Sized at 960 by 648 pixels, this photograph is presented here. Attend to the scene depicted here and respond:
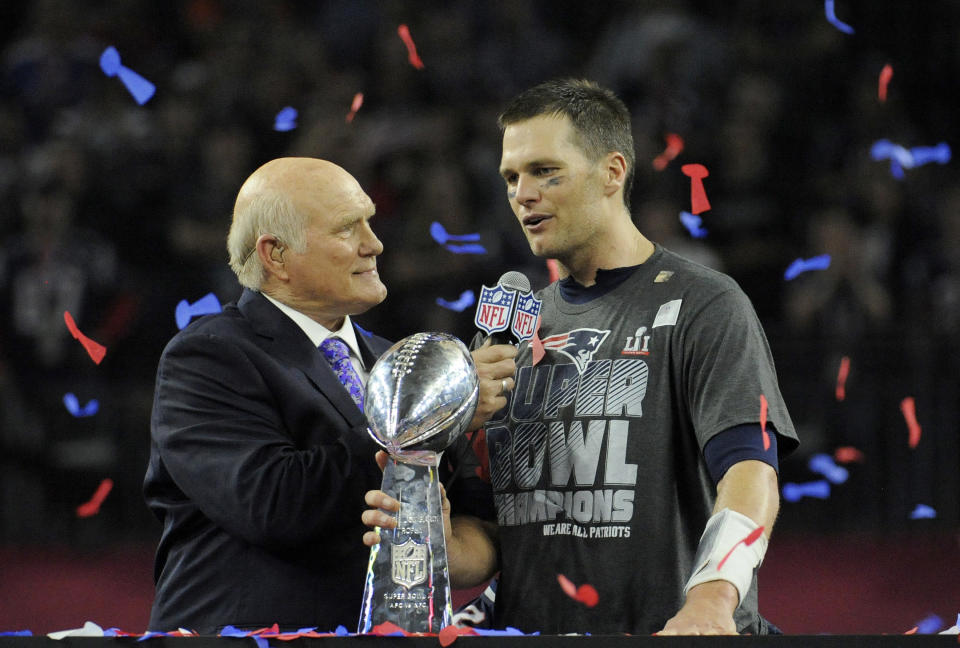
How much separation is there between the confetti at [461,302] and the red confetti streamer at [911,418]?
1.55 metres

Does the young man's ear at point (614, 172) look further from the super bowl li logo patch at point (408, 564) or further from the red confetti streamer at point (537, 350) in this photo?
the super bowl li logo patch at point (408, 564)

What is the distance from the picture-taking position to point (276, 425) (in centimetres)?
233

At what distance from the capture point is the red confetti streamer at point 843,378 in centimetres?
454

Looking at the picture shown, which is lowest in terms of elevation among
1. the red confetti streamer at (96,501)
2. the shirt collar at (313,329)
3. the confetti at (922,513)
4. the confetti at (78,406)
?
the shirt collar at (313,329)

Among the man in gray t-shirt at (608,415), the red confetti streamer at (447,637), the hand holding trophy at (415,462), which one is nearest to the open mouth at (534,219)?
the man in gray t-shirt at (608,415)

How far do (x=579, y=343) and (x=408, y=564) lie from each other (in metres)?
0.68

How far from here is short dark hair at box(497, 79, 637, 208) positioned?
2.56 m

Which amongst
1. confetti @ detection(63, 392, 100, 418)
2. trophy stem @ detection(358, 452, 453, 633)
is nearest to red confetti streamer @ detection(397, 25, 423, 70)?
confetti @ detection(63, 392, 100, 418)

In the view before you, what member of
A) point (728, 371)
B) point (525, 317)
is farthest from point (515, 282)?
point (728, 371)

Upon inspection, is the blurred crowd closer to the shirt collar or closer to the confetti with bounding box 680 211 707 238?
the confetti with bounding box 680 211 707 238

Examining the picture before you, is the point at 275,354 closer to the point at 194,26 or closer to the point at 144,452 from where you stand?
the point at 144,452

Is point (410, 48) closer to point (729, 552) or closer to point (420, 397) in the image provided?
point (420, 397)

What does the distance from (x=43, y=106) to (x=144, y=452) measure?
2.17 m

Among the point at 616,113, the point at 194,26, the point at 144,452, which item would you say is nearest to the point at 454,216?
the point at 144,452
